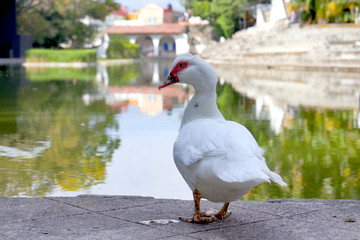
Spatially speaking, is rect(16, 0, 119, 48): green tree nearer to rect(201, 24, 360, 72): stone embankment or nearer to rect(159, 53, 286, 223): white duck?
rect(201, 24, 360, 72): stone embankment

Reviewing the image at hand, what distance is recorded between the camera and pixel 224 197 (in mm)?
4246

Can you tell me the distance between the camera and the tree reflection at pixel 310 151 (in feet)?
21.1

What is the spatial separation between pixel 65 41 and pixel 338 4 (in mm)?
30958

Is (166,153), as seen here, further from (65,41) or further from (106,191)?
(65,41)

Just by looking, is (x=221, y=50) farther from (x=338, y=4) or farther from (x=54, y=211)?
(x=54, y=211)

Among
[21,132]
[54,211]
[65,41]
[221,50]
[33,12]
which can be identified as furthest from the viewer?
[65,41]

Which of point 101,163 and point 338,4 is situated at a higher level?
point 338,4

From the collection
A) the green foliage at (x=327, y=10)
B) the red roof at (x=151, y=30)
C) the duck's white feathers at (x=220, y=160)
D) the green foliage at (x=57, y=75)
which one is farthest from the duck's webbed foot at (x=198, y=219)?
the red roof at (x=151, y=30)

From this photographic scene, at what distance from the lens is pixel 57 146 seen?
920 cm

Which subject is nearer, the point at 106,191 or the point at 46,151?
the point at 106,191

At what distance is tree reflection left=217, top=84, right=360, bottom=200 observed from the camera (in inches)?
254

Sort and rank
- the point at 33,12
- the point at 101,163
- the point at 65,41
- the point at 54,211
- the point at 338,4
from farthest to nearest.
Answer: the point at 65,41 → the point at 33,12 → the point at 338,4 → the point at 101,163 → the point at 54,211

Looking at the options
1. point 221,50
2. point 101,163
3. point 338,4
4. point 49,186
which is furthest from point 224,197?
point 221,50

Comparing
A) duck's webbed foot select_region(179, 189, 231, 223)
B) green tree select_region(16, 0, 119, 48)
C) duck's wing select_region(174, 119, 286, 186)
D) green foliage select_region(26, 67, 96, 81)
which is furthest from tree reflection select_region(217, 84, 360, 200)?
green tree select_region(16, 0, 119, 48)
